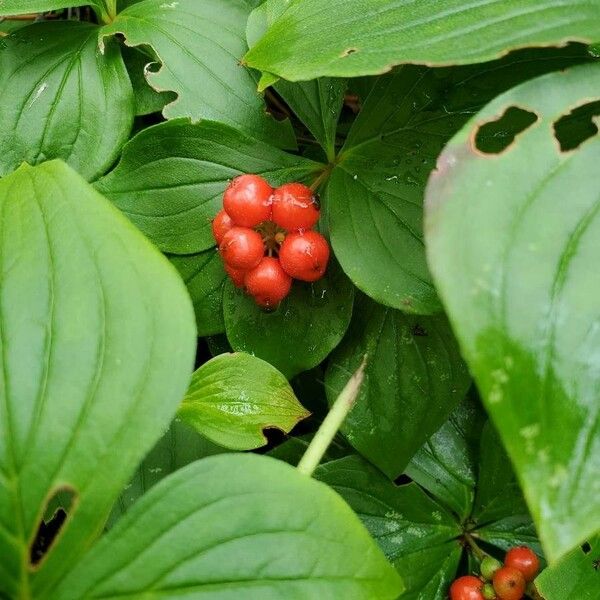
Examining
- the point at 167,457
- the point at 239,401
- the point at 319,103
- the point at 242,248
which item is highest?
the point at 319,103

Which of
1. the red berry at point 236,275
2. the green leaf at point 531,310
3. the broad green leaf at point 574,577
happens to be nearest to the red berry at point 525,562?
the broad green leaf at point 574,577

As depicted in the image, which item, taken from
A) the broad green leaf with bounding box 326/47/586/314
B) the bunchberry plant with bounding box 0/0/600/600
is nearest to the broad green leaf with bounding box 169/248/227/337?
the bunchberry plant with bounding box 0/0/600/600

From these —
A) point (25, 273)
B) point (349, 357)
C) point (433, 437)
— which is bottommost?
point (433, 437)

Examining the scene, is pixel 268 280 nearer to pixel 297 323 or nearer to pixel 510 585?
pixel 297 323

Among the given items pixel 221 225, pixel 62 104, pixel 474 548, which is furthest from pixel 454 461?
pixel 62 104

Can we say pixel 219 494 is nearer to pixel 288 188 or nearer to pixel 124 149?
pixel 288 188

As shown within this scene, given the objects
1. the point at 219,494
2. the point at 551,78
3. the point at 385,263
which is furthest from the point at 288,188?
the point at 219,494

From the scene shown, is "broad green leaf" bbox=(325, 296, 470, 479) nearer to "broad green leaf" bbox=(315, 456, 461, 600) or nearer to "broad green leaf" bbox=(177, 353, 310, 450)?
"broad green leaf" bbox=(315, 456, 461, 600)
